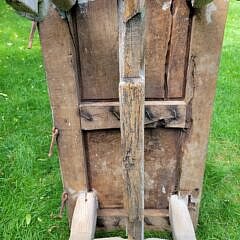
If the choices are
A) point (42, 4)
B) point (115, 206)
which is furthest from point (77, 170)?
point (42, 4)

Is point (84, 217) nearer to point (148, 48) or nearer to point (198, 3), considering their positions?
point (148, 48)

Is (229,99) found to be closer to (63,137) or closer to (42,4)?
(63,137)

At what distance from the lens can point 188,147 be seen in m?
1.63

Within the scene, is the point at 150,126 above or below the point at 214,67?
below

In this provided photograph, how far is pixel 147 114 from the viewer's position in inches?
60.1

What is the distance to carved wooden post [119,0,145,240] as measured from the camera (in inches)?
37.5

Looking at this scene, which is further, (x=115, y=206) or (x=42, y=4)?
(x=115, y=206)

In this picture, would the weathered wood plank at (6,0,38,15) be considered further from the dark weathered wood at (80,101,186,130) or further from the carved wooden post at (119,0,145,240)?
the dark weathered wood at (80,101,186,130)

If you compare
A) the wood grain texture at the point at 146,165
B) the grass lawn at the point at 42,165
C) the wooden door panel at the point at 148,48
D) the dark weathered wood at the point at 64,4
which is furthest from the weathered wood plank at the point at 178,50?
the grass lawn at the point at 42,165

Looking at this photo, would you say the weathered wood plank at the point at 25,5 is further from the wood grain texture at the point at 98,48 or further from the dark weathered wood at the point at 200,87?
the dark weathered wood at the point at 200,87

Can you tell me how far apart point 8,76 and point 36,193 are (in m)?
2.04

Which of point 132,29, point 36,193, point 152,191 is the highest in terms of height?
point 132,29

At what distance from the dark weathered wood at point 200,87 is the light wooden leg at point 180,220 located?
6cm

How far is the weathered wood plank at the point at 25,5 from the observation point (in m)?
0.86
